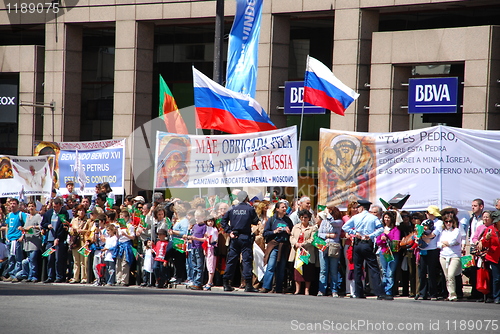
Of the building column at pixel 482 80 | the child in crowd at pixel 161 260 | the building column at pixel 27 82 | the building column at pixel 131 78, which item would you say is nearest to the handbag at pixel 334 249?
the child in crowd at pixel 161 260

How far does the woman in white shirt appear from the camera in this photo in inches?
555

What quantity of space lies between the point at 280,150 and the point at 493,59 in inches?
324

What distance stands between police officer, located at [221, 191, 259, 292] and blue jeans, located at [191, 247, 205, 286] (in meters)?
0.61

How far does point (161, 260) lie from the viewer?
16.2 metres

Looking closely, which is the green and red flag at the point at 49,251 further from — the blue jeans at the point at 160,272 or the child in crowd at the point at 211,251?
the child in crowd at the point at 211,251

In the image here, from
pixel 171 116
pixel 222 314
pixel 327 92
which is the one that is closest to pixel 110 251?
pixel 171 116

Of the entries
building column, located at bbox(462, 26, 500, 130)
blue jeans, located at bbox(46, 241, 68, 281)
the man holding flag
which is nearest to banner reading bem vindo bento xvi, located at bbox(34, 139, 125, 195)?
the man holding flag

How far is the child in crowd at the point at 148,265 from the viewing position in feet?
53.7

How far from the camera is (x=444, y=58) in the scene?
22.1m

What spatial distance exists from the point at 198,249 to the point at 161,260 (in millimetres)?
800

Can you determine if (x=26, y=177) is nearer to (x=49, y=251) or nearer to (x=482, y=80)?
(x=49, y=251)

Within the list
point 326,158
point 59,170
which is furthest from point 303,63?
point 326,158

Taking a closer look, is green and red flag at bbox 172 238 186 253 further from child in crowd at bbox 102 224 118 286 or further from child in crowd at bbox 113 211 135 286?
child in crowd at bbox 102 224 118 286

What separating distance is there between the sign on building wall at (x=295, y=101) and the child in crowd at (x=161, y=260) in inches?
362
